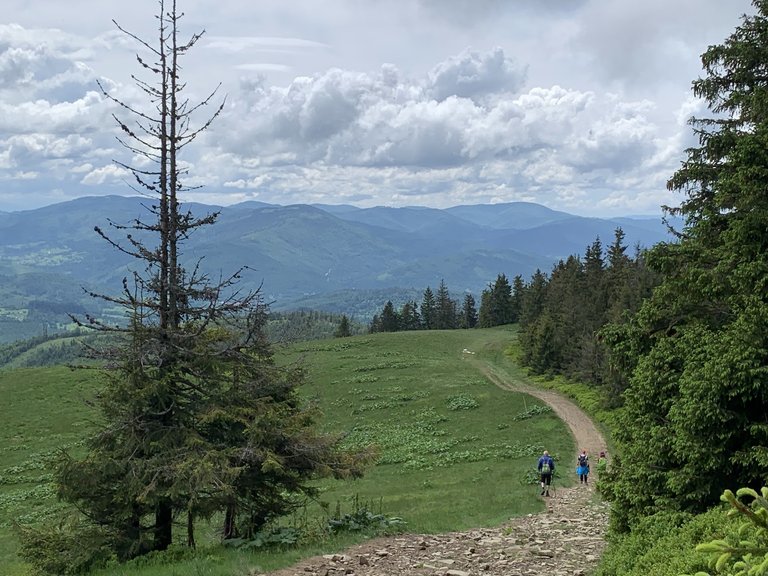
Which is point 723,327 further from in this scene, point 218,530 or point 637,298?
point 637,298

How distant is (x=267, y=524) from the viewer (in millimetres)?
18328

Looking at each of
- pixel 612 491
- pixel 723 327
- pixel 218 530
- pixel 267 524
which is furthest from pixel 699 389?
pixel 218 530

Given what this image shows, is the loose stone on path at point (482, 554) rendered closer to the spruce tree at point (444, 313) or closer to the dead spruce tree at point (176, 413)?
the dead spruce tree at point (176, 413)

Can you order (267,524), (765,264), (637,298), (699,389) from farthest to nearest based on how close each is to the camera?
(637,298) < (267,524) < (765,264) < (699,389)

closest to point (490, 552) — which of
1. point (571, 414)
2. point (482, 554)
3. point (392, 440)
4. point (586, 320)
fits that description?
point (482, 554)

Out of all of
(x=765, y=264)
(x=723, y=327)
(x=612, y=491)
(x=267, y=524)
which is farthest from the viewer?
(x=267, y=524)

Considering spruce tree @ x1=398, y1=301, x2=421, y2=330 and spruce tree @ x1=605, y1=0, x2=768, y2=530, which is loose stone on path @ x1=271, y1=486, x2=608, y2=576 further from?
spruce tree @ x1=398, y1=301, x2=421, y2=330

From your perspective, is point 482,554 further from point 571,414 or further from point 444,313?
point 444,313

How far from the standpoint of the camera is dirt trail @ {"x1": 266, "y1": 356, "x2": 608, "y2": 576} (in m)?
12.3

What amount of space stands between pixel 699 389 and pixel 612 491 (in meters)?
3.75

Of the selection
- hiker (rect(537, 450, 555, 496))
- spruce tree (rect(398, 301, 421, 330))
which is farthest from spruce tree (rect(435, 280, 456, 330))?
hiker (rect(537, 450, 555, 496))

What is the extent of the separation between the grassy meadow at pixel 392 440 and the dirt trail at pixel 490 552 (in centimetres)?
93

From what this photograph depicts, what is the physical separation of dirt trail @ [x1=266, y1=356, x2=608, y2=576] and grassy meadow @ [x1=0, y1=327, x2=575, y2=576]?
3.06 ft

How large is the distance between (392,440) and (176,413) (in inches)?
1012
